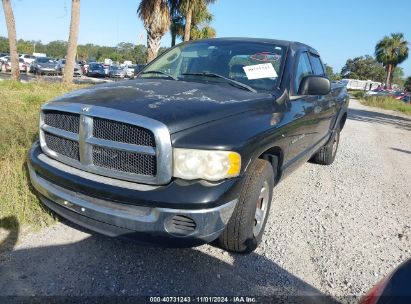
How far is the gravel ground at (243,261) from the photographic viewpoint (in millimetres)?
2514

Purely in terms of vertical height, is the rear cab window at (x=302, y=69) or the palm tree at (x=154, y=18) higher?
the palm tree at (x=154, y=18)

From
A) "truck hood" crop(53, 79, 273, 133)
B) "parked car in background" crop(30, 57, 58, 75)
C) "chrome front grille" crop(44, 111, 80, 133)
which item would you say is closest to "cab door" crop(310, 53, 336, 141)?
"truck hood" crop(53, 79, 273, 133)

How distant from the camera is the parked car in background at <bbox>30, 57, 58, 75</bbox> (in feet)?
92.6

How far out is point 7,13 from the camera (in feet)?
40.1

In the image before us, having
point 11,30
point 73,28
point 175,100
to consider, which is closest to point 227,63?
point 175,100

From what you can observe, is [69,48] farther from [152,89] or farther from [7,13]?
[152,89]

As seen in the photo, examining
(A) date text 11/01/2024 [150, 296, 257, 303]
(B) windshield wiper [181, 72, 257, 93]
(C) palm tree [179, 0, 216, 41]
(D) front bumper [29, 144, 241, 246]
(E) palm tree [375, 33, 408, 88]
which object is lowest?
(A) date text 11/01/2024 [150, 296, 257, 303]

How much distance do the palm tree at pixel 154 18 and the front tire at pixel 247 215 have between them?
511 inches

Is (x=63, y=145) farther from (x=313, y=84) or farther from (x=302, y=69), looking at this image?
(x=302, y=69)

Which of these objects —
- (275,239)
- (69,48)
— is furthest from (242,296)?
(69,48)

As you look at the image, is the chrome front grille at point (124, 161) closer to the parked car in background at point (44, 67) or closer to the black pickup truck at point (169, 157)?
the black pickup truck at point (169, 157)

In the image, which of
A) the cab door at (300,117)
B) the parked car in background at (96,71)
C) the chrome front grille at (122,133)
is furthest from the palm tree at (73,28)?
the parked car in background at (96,71)

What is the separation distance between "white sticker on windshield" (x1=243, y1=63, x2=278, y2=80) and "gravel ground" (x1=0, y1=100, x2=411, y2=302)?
145 centimetres

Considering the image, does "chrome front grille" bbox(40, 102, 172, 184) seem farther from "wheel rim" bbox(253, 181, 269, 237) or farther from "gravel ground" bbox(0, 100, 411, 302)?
"wheel rim" bbox(253, 181, 269, 237)
